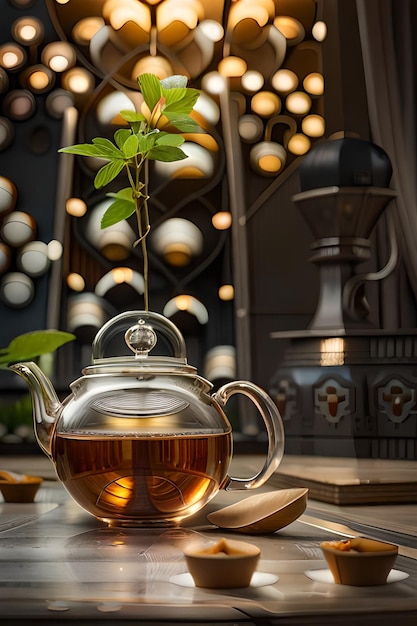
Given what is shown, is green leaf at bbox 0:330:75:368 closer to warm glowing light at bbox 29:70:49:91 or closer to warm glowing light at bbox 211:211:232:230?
warm glowing light at bbox 211:211:232:230

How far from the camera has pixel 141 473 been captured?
2.33 ft

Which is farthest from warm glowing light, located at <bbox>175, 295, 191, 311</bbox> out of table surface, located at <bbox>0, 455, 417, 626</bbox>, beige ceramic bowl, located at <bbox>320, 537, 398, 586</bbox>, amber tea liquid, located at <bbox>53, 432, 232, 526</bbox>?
beige ceramic bowl, located at <bbox>320, 537, 398, 586</bbox>

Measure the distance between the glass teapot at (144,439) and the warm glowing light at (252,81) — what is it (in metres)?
1.26

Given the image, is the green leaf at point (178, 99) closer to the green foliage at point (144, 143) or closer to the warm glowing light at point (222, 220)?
the green foliage at point (144, 143)

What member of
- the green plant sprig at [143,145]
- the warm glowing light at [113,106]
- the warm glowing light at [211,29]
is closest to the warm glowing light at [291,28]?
the warm glowing light at [211,29]

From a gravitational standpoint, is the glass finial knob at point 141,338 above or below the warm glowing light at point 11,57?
below

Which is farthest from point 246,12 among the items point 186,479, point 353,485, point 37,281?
point 186,479

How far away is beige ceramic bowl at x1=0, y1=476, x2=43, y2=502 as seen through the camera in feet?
3.28

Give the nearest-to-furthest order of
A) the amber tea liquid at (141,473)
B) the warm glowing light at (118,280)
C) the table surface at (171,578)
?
the table surface at (171,578), the amber tea liquid at (141,473), the warm glowing light at (118,280)

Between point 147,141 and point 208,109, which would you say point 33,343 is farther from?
point 208,109

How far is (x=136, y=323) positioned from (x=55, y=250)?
3.58ft

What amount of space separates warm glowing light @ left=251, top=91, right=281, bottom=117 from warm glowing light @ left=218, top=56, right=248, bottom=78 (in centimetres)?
7

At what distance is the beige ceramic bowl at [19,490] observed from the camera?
3.28 ft

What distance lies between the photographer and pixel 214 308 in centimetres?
192
